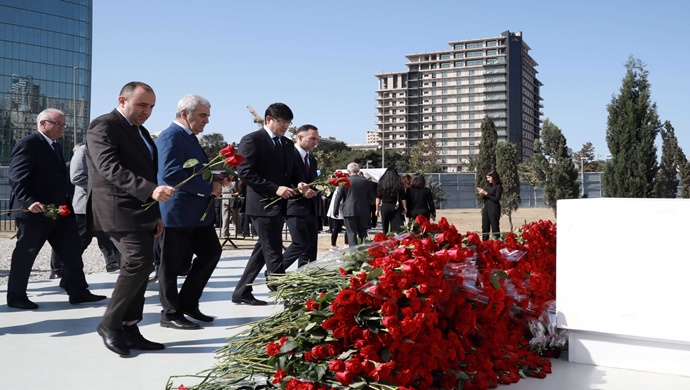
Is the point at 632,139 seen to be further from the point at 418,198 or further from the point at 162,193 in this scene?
the point at 162,193

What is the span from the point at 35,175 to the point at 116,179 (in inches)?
97.0

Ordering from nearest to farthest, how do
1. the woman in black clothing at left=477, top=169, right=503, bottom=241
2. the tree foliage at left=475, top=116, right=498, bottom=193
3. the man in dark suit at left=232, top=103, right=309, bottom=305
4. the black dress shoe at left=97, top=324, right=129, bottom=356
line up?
1. the black dress shoe at left=97, top=324, right=129, bottom=356
2. the man in dark suit at left=232, top=103, right=309, bottom=305
3. the woman in black clothing at left=477, top=169, right=503, bottom=241
4. the tree foliage at left=475, top=116, right=498, bottom=193

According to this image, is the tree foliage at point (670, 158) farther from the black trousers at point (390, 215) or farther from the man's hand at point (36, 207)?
the man's hand at point (36, 207)

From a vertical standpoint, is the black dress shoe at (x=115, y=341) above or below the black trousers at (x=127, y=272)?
below

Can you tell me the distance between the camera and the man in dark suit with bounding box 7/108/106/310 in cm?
579

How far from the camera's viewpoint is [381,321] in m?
2.58

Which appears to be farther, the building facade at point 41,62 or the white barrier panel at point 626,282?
the building facade at point 41,62

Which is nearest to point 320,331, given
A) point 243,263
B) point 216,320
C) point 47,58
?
point 216,320

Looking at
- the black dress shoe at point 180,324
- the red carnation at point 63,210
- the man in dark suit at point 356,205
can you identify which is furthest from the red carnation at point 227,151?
the man in dark suit at point 356,205

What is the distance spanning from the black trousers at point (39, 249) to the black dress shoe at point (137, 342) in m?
2.16

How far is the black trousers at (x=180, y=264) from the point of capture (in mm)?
4887

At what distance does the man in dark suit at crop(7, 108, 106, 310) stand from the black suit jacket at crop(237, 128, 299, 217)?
1800 millimetres

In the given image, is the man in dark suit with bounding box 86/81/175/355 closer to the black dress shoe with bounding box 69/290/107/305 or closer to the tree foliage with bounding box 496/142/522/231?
the black dress shoe with bounding box 69/290/107/305

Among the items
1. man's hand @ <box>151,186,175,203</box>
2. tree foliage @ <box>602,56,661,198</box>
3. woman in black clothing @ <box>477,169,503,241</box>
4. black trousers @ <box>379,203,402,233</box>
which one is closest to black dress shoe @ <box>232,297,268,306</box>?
man's hand @ <box>151,186,175,203</box>
